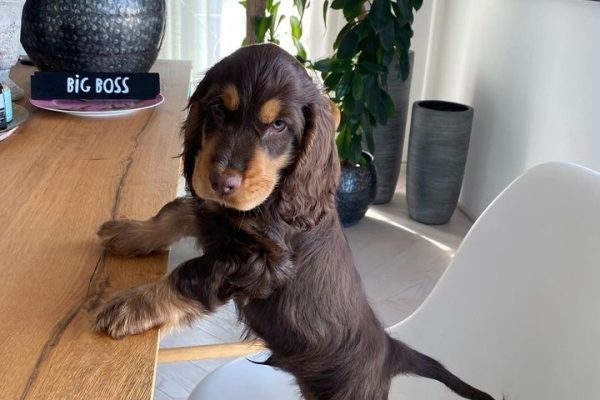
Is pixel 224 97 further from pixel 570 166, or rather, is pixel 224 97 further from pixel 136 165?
pixel 570 166

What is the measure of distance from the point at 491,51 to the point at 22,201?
90.4 inches

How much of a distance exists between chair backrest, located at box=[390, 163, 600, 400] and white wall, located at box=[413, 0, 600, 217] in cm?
102

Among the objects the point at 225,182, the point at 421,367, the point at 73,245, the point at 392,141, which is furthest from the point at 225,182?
the point at 392,141

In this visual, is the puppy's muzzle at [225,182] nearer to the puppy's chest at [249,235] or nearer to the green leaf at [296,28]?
the puppy's chest at [249,235]

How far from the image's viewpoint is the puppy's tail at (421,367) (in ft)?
3.38

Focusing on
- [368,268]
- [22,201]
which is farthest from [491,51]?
[22,201]

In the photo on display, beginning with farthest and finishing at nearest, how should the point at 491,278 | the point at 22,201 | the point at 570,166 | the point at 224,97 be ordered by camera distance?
the point at 491,278 < the point at 570,166 < the point at 22,201 < the point at 224,97

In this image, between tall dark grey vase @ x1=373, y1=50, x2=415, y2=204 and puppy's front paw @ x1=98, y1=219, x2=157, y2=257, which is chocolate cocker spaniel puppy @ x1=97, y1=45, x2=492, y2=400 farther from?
tall dark grey vase @ x1=373, y1=50, x2=415, y2=204

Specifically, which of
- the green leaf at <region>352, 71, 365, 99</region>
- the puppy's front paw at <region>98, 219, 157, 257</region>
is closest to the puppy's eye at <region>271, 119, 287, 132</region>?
the puppy's front paw at <region>98, 219, 157, 257</region>

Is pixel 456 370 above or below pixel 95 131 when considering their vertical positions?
below

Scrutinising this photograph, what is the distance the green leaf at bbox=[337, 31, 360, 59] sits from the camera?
2461 millimetres

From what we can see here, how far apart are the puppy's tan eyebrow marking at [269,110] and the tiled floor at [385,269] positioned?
46.5 inches

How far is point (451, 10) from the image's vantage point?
319 cm

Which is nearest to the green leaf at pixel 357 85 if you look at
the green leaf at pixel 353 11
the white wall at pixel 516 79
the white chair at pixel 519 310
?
the green leaf at pixel 353 11
